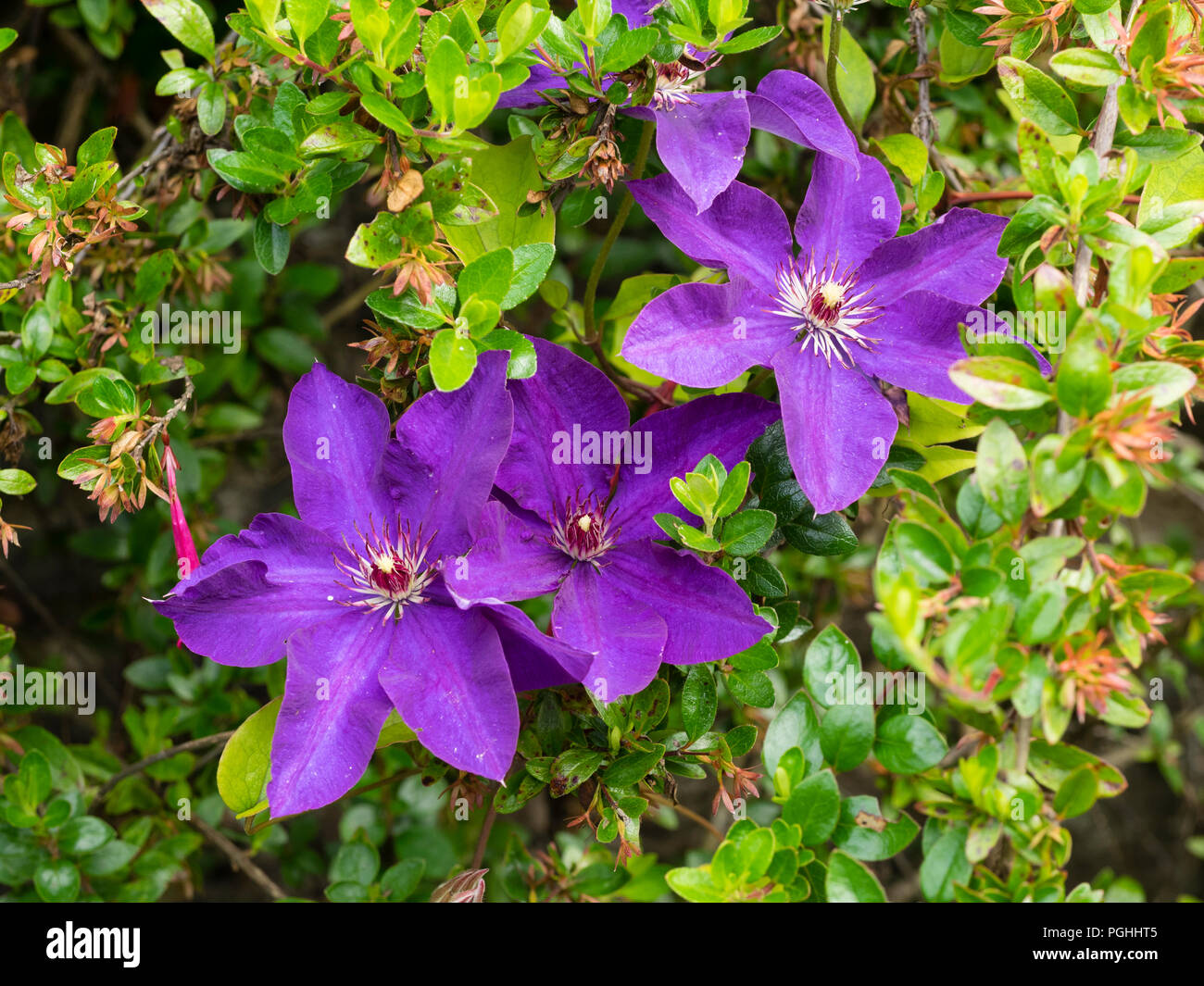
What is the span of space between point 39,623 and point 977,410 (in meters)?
1.98

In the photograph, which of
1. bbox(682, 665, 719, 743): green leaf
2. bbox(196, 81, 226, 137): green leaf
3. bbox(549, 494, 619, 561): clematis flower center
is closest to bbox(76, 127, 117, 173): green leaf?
bbox(196, 81, 226, 137): green leaf

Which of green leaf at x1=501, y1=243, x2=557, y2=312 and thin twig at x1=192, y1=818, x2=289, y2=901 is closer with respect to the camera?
green leaf at x1=501, y1=243, x2=557, y2=312

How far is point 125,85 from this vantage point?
1.95 meters

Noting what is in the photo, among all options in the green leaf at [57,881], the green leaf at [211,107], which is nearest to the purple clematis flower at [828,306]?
the green leaf at [211,107]

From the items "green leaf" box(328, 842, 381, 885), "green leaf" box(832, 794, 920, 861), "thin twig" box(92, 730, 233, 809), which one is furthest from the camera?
"green leaf" box(328, 842, 381, 885)

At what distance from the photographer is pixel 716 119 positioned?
100 centimetres

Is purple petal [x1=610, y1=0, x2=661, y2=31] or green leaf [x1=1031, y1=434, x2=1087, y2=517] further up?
purple petal [x1=610, y1=0, x2=661, y2=31]

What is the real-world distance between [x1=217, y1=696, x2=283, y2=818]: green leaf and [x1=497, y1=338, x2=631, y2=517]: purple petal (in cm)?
36

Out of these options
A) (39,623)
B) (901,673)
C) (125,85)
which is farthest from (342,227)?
(901,673)

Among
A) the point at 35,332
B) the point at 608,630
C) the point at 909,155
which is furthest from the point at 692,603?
the point at 35,332

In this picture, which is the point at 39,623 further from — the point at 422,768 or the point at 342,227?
the point at 422,768

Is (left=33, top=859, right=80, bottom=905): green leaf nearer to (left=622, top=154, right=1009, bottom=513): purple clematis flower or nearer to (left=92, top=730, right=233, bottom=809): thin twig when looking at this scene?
(left=92, top=730, right=233, bottom=809): thin twig

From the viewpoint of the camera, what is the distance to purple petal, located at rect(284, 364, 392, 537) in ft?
3.27

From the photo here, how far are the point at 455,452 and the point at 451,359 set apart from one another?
0.12m
